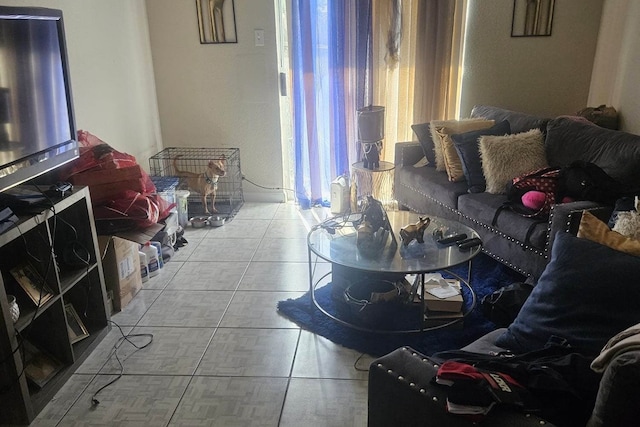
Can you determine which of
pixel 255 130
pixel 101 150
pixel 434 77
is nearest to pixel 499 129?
pixel 434 77

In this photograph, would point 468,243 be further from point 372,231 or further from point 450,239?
point 372,231

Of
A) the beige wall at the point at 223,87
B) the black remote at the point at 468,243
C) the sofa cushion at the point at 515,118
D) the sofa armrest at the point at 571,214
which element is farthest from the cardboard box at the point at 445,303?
the beige wall at the point at 223,87

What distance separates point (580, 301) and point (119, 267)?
216cm

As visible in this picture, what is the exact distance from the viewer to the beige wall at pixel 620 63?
11.1ft

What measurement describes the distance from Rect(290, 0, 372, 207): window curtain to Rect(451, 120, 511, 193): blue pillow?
99 cm

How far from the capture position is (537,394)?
4.13 ft

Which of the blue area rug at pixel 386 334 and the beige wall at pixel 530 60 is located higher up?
the beige wall at pixel 530 60

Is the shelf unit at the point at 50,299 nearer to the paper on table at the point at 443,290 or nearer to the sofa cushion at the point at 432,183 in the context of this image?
the paper on table at the point at 443,290

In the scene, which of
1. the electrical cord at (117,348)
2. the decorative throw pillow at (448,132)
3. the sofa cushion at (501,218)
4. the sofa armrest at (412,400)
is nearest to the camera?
the sofa armrest at (412,400)

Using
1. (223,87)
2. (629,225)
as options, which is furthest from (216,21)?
(629,225)

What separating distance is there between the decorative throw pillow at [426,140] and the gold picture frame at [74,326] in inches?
97.5

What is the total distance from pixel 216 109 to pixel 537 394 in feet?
11.6

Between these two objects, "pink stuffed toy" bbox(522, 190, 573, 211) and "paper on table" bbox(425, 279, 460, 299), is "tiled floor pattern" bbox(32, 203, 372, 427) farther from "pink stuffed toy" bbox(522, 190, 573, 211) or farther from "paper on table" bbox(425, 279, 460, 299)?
"pink stuffed toy" bbox(522, 190, 573, 211)

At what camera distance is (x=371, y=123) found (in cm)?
374
